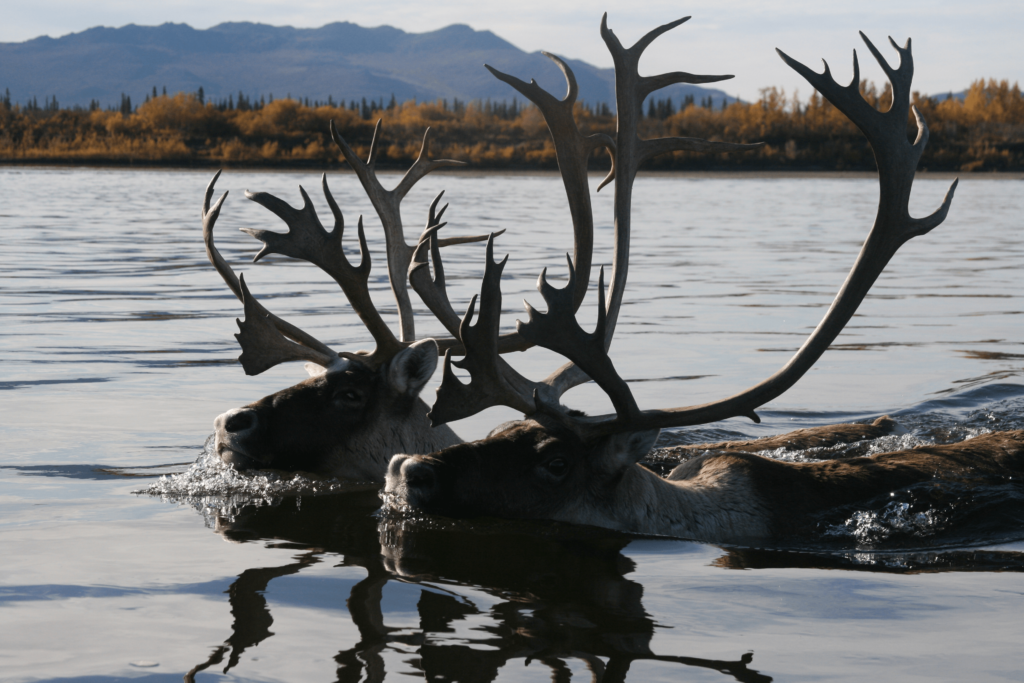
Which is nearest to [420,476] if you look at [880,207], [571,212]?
[571,212]

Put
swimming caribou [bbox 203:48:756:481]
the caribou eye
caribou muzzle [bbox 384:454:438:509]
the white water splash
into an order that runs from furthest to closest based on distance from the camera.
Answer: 1. swimming caribou [bbox 203:48:756:481]
2. the white water splash
3. the caribou eye
4. caribou muzzle [bbox 384:454:438:509]

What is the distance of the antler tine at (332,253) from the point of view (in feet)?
18.5

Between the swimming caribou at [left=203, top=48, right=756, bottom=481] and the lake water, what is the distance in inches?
10.5

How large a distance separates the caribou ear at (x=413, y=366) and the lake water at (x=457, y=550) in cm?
56

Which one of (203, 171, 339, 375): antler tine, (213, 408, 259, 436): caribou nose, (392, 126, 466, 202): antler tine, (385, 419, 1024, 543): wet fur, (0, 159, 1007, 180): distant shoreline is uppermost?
(0, 159, 1007, 180): distant shoreline

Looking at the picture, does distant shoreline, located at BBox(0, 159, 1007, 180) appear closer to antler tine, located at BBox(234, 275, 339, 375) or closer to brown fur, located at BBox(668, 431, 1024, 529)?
antler tine, located at BBox(234, 275, 339, 375)

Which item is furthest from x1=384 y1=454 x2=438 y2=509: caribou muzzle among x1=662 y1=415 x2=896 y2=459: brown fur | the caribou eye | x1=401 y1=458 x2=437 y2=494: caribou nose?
x1=662 y1=415 x2=896 y2=459: brown fur

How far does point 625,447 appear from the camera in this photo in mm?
4590

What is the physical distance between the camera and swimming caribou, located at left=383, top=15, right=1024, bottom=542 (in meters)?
4.38

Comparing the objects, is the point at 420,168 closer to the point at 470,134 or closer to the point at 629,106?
the point at 629,106

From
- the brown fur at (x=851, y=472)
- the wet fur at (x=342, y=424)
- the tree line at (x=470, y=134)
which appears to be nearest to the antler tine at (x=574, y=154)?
the wet fur at (x=342, y=424)

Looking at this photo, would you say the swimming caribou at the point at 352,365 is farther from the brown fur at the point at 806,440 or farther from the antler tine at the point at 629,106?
the brown fur at the point at 806,440

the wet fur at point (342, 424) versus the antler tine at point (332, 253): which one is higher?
the antler tine at point (332, 253)

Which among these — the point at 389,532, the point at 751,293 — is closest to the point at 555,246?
the point at 751,293
